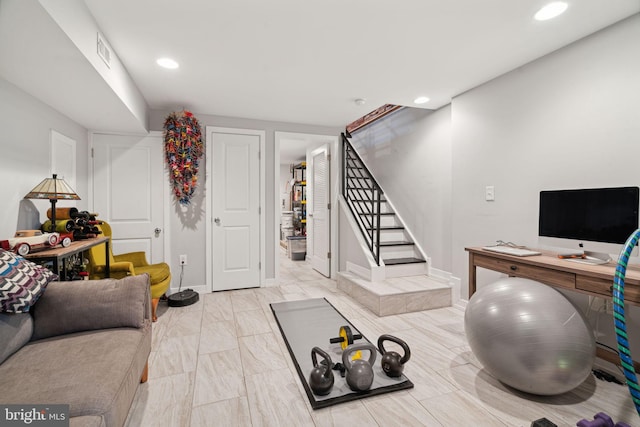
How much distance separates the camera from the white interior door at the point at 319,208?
4.62 meters

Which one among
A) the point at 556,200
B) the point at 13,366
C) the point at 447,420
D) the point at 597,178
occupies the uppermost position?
the point at 597,178

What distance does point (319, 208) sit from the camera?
4902 mm

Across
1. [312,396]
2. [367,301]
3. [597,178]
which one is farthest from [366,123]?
[312,396]

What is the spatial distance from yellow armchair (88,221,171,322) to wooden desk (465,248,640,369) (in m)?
2.92

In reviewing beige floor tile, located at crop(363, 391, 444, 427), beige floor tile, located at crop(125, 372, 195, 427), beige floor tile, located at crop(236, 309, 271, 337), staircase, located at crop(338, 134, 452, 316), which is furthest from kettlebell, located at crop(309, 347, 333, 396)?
staircase, located at crop(338, 134, 452, 316)

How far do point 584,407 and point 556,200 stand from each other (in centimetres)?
132

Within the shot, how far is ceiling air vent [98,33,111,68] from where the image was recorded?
6.35 ft

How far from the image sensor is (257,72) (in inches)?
105

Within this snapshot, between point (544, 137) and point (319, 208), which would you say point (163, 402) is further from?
point (319, 208)

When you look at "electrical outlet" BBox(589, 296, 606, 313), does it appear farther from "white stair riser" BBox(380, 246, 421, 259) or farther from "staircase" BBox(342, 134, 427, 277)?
"white stair riser" BBox(380, 246, 421, 259)

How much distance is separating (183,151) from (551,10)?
3.56 m

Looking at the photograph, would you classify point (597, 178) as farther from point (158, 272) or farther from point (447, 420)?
point (158, 272)

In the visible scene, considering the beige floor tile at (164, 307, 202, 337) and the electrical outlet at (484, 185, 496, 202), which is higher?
the electrical outlet at (484, 185, 496, 202)

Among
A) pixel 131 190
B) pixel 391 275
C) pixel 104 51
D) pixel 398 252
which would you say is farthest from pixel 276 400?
pixel 131 190
